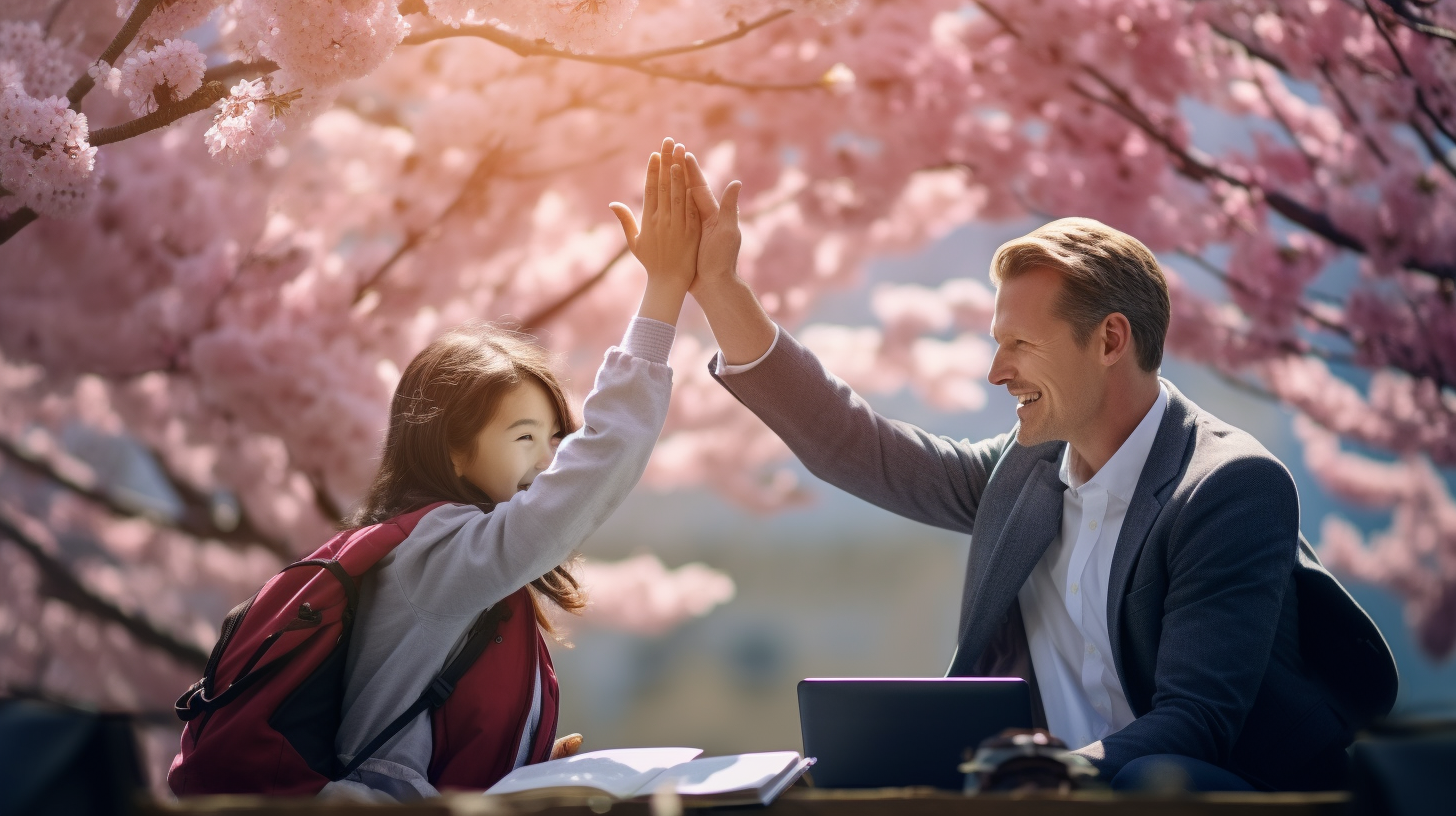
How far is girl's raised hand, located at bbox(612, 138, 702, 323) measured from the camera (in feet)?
4.58

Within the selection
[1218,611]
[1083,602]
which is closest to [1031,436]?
[1083,602]

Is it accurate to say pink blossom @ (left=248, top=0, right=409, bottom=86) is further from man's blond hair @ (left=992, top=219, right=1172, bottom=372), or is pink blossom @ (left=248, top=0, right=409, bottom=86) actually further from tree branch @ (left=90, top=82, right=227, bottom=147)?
man's blond hair @ (left=992, top=219, right=1172, bottom=372)

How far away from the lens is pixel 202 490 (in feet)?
11.2

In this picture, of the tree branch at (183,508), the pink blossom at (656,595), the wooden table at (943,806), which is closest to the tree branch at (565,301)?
the pink blossom at (656,595)

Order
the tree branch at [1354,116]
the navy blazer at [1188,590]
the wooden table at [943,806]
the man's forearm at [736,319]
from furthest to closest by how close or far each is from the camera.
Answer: the tree branch at [1354,116] → the man's forearm at [736,319] → the navy blazer at [1188,590] → the wooden table at [943,806]

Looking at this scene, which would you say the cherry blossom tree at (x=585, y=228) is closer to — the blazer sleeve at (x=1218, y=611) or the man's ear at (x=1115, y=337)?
the man's ear at (x=1115, y=337)

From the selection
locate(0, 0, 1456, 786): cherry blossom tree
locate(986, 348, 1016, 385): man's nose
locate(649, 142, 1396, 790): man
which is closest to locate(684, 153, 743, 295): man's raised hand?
locate(649, 142, 1396, 790): man

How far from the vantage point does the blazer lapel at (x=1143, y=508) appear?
1409 millimetres

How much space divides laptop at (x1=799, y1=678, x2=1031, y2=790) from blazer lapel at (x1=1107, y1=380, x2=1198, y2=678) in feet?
0.87

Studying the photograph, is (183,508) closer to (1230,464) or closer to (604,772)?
(604,772)

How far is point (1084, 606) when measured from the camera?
1.50 m

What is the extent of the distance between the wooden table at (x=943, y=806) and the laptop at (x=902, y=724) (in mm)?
340

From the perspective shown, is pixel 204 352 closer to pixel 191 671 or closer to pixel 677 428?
pixel 191 671

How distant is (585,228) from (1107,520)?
7.61 feet
